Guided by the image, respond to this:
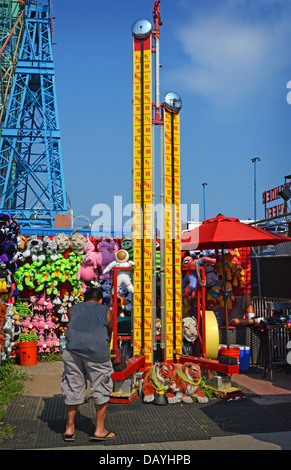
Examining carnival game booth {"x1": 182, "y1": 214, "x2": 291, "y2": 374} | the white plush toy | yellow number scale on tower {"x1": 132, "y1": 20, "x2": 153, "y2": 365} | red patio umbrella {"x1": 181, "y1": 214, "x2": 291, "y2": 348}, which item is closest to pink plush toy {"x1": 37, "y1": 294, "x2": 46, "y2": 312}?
the white plush toy

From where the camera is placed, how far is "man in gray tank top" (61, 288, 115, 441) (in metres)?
4.47

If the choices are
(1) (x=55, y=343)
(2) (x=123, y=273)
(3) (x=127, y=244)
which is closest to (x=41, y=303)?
(1) (x=55, y=343)

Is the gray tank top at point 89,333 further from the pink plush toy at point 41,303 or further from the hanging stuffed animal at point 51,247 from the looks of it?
the pink plush toy at point 41,303

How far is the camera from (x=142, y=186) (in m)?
6.81

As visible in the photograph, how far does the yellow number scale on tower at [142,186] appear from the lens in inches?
263

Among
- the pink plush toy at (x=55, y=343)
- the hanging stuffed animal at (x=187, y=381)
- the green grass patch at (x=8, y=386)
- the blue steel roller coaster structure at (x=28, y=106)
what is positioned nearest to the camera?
the green grass patch at (x=8, y=386)

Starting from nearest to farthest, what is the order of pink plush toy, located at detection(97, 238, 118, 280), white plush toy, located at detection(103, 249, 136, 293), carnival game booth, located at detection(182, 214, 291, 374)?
carnival game booth, located at detection(182, 214, 291, 374) < white plush toy, located at detection(103, 249, 136, 293) < pink plush toy, located at detection(97, 238, 118, 280)

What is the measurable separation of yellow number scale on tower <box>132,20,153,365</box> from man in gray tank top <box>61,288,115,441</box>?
210cm

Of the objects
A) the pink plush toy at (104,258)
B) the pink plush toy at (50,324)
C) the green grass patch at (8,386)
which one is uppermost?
the pink plush toy at (104,258)

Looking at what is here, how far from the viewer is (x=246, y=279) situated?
9195mm

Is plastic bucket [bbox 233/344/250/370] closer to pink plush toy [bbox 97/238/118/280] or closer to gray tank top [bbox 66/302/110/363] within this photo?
pink plush toy [bbox 97/238/118/280]

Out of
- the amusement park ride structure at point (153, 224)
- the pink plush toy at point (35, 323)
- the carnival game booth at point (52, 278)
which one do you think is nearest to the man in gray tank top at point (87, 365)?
the amusement park ride structure at point (153, 224)
